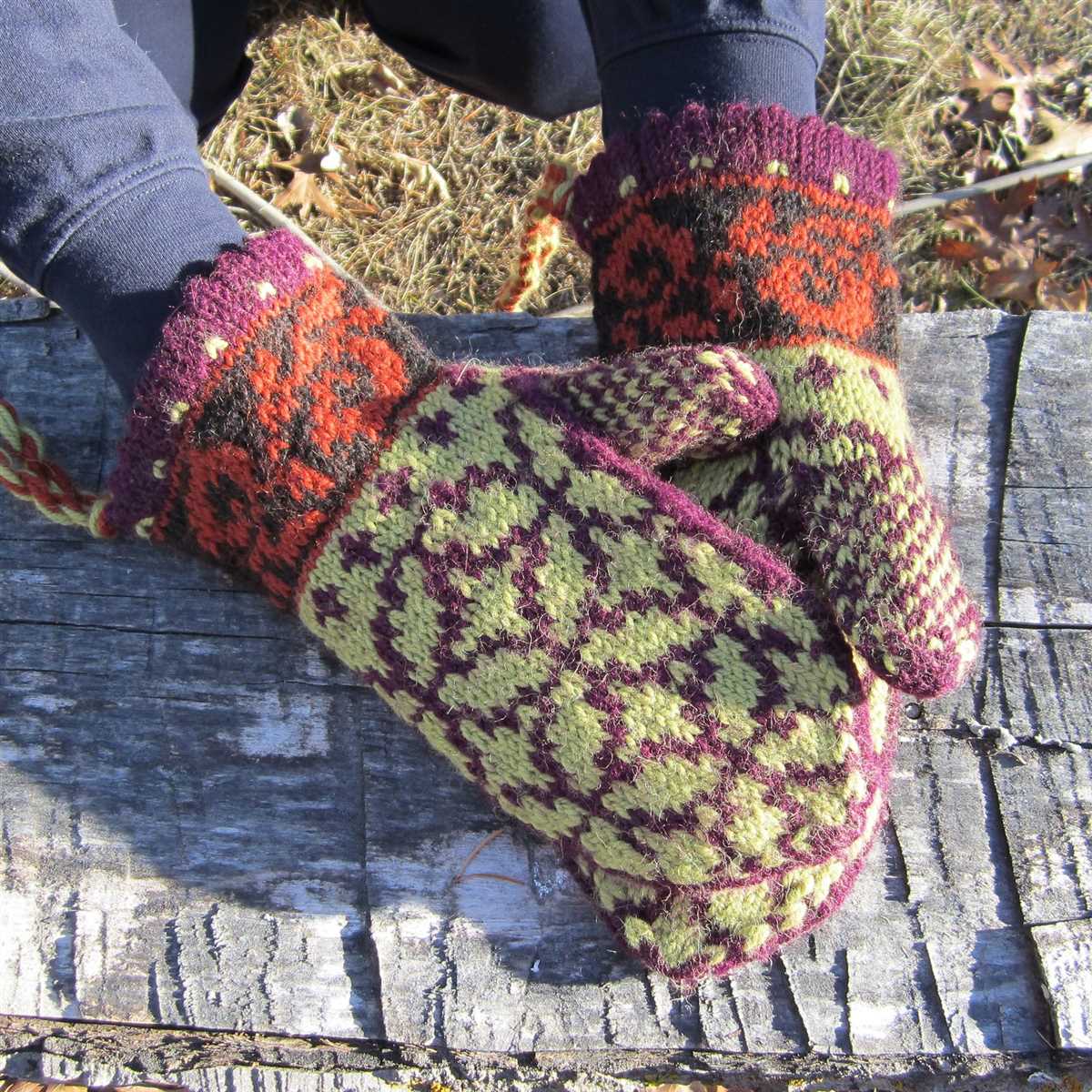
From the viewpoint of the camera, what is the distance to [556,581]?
1.01 metres

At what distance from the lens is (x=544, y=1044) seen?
112cm

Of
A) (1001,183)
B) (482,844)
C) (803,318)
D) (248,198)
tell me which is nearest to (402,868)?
(482,844)

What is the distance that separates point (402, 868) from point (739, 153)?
95 centimetres

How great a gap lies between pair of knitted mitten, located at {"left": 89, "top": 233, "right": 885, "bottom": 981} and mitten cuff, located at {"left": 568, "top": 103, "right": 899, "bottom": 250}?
260mm

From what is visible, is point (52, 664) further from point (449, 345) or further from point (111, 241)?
point (449, 345)

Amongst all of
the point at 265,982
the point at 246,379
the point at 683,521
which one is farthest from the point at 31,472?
the point at 683,521

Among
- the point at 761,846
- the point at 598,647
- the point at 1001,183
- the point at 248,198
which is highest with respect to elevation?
the point at 248,198

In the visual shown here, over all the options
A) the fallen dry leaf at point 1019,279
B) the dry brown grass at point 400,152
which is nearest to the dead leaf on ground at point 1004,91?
the fallen dry leaf at point 1019,279

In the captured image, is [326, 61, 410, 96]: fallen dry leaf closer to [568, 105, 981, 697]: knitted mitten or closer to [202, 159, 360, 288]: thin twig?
[202, 159, 360, 288]: thin twig

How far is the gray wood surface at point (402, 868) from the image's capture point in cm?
111

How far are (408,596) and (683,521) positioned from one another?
31cm

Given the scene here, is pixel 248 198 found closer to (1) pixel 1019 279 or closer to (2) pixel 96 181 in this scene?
(2) pixel 96 181

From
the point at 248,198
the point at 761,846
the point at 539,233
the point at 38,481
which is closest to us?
the point at 761,846

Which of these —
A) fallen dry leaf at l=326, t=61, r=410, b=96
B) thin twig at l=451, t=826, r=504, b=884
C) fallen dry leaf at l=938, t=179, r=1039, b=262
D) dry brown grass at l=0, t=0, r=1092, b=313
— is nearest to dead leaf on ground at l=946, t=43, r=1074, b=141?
dry brown grass at l=0, t=0, r=1092, b=313
